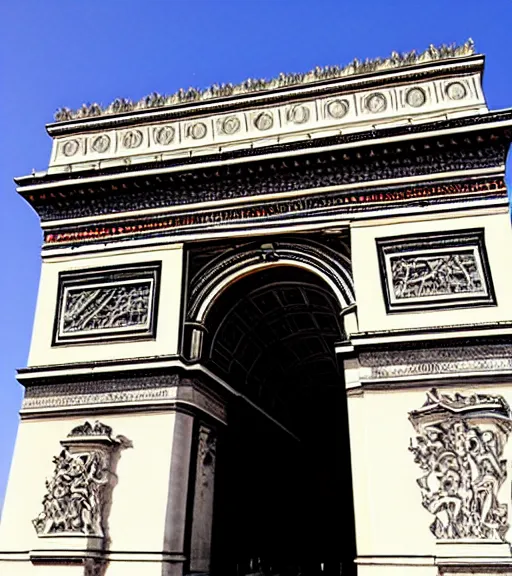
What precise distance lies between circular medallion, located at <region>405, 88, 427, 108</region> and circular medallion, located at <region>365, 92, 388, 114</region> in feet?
1.44

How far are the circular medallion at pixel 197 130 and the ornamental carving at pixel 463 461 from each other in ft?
23.2

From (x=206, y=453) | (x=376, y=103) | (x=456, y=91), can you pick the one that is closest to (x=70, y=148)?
(x=376, y=103)

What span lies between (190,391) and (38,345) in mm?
3140

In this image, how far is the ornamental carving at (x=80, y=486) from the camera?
9.77m

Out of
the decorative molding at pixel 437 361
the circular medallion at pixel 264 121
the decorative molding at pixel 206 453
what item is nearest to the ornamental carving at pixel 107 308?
the decorative molding at pixel 206 453

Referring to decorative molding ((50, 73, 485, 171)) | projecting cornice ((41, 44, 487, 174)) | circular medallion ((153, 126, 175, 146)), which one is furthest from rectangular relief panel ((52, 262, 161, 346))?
circular medallion ((153, 126, 175, 146))

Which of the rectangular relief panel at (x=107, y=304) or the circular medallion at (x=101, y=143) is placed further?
the circular medallion at (x=101, y=143)

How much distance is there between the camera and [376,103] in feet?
39.5

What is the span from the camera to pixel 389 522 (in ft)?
28.8

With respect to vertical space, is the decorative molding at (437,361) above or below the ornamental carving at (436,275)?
below

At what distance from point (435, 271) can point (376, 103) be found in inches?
151

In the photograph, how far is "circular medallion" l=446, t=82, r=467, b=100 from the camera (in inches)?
453

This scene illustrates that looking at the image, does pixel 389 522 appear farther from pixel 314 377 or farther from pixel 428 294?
pixel 314 377

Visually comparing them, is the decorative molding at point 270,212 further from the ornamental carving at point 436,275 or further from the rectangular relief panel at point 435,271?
the ornamental carving at point 436,275
